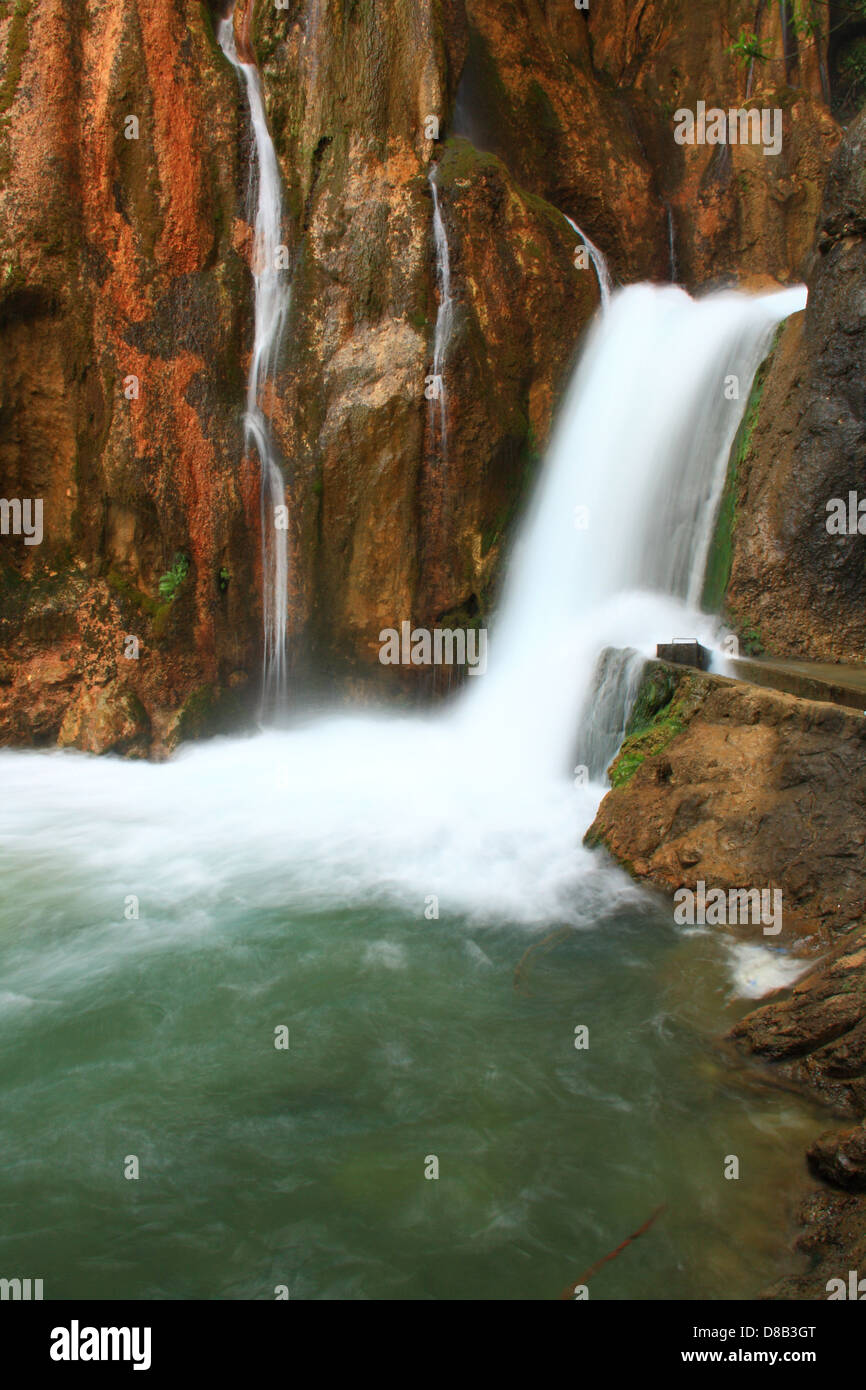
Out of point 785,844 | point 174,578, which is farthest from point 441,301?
point 785,844

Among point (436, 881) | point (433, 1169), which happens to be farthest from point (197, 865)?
point (433, 1169)

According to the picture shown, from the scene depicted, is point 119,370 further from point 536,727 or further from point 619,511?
point 536,727

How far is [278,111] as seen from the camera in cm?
1061

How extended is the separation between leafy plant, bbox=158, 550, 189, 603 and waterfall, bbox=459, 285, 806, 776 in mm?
3540

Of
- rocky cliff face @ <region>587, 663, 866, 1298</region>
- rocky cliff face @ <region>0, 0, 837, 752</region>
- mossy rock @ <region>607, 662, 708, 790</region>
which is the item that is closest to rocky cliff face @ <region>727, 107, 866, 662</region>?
mossy rock @ <region>607, 662, 708, 790</region>

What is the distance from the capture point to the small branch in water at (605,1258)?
3518 mm

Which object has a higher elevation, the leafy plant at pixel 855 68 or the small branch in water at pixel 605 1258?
the leafy plant at pixel 855 68

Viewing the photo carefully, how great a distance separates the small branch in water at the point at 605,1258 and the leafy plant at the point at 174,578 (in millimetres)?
8363

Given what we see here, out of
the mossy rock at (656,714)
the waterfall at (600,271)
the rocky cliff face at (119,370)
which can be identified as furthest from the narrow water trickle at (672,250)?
the mossy rock at (656,714)

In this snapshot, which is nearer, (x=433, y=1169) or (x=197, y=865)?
(x=433, y=1169)

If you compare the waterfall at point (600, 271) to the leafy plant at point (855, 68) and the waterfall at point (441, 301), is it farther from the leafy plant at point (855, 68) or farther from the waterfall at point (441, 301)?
the leafy plant at point (855, 68)
